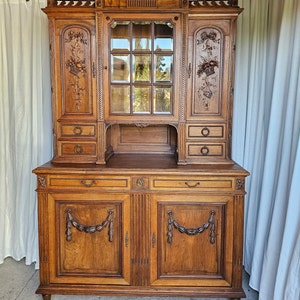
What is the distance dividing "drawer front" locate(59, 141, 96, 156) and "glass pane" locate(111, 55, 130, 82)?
529 millimetres

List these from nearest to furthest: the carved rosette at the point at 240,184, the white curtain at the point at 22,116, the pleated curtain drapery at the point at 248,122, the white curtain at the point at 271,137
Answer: the white curtain at the point at 271,137 < the pleated curtain drapery at the point at 248,122 < the carved rosette at the point at 240,184 < the white curtain at the point at 22,116

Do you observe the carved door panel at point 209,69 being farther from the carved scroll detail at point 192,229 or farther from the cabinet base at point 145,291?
the cabinet base at point 145,291

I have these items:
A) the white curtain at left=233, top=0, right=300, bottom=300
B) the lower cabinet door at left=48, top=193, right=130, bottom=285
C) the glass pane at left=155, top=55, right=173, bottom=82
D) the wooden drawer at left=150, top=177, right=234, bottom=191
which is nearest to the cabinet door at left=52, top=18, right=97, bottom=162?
the lower cabinet door at left=48, top=193, right=130, bottom=285

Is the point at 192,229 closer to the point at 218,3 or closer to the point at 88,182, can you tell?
the point at 88,182

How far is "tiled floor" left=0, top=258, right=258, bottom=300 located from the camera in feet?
7.57

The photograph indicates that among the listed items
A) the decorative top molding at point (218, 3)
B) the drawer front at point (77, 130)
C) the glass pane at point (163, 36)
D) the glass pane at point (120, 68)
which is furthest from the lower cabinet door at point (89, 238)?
the decorative top molding at point (218, 3)

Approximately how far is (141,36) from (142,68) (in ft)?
0.74

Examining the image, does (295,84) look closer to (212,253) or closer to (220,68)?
(220,68)

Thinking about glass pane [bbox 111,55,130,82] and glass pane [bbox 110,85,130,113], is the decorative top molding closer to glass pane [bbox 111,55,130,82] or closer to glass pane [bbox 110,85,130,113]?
glass pane [bbox 111,55,130,82]

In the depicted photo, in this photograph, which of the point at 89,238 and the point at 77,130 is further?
the point at 77,130

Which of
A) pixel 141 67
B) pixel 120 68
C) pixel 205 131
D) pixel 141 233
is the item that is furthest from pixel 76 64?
pixel 141 233

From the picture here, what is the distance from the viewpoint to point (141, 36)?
87.4 inches

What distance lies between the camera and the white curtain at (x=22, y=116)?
2570 millimetres

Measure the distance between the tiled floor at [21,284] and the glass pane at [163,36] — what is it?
1873mm
